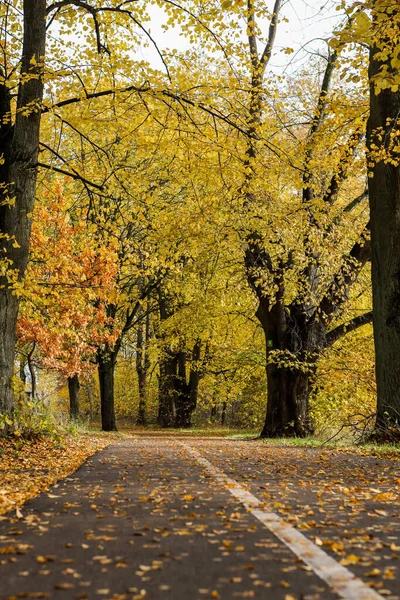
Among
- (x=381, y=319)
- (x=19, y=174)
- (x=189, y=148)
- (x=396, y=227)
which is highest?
(x=189, y=148)

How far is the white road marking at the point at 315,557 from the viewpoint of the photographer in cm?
308

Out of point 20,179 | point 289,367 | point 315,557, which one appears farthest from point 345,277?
point 315,557

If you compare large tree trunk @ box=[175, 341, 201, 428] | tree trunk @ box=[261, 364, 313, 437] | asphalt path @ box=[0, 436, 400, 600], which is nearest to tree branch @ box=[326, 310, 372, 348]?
tree trunk @ box=[261, 364, 313, 437]

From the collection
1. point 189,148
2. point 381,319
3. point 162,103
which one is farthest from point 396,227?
point 162,103

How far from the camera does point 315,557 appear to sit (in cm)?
373

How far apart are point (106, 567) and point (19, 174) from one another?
30.0 feet

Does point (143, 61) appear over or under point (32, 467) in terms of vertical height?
over

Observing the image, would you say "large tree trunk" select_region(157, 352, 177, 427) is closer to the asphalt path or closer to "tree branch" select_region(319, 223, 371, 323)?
"tree branch" select_region(319, 223, 371, 323)

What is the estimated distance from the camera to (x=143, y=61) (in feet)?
40.6

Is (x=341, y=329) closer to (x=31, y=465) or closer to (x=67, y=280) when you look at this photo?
(x=67, y=280)

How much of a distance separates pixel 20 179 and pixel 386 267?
662 centimetres

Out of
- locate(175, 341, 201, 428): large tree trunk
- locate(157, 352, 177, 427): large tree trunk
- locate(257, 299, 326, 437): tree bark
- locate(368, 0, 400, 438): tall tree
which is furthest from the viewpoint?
locate(157, 352, 177, 427): large tree trunk

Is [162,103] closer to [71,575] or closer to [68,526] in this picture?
[68,526]

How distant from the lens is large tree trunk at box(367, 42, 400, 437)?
11984 millimetres
